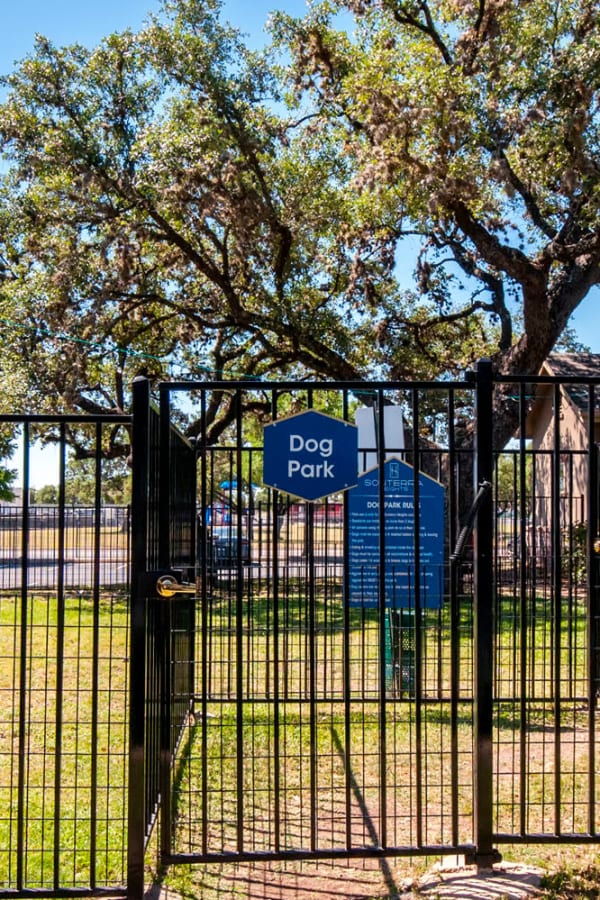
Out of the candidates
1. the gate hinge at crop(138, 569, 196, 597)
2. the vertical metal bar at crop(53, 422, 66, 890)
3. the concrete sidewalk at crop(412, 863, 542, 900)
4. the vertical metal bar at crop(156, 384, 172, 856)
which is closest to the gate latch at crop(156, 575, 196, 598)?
the gate hinge at crop(138, 569, 196, 597)

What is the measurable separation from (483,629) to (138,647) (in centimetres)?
150

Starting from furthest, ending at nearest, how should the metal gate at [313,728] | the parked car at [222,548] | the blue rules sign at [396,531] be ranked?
1. the blue rules sign at [396,531]
2. the parked car at [222,548]
3. the metal gate at [313,728]

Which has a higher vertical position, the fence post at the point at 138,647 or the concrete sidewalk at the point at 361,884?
the fence post at the point at 138,647

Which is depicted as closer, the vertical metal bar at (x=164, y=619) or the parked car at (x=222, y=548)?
the vertical metal bar at (x=164, y=619)

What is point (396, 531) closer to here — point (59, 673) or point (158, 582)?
point (158, 582)

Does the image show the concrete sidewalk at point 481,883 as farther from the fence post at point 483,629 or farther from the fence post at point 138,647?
the fence post at point 138,647

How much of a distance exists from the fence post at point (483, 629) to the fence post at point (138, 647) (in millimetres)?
1433

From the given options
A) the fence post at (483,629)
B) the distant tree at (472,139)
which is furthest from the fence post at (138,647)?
the distant tree at (472,139)

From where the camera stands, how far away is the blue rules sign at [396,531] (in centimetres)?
532

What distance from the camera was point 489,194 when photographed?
13.8m

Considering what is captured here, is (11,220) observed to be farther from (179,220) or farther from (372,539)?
(372,539)

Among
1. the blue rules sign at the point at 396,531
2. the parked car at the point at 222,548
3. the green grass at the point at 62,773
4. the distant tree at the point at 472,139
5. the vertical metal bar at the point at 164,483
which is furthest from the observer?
the distant tree at the point at 472,139

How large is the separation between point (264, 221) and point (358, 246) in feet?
6.44

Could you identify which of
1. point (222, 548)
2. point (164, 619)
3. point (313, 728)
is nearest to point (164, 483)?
point (164, 619)
